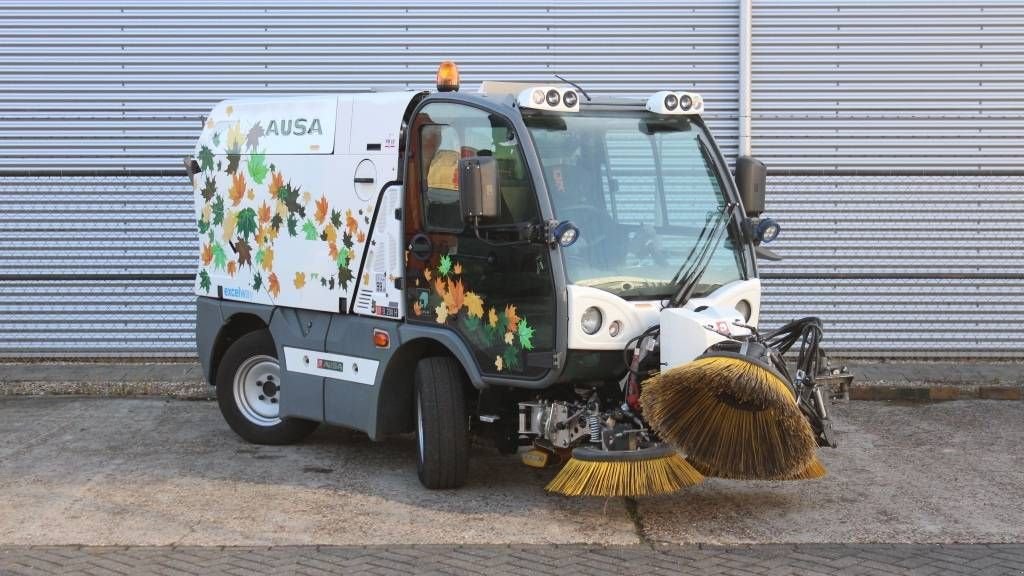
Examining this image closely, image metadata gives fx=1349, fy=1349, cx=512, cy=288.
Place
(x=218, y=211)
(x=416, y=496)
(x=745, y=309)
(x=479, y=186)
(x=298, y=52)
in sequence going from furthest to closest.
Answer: (x=298, y=52) < (x=218, y=211) < (x=416, y=496) < (x=745, y=309) < (x=479, y=186)

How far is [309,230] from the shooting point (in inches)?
358

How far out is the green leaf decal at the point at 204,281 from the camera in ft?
32.9

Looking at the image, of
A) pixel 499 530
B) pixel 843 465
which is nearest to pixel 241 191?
pixel 499 530

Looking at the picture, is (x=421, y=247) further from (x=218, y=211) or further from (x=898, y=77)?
(x=898, y=77)

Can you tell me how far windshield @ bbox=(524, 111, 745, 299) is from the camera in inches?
303

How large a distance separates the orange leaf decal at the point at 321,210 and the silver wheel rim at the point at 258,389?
1318 mm

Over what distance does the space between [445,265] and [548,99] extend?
1.19 m

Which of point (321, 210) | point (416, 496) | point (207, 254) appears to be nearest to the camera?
point (416, 496)

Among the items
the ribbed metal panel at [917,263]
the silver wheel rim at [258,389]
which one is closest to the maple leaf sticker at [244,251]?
the silver wheel rim at [258,389]

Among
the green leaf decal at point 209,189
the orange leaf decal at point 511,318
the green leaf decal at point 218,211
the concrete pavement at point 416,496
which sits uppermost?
the green leaf decal at point 209,189

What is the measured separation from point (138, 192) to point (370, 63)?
2.49 m

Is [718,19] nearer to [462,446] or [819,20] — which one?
[819,20]

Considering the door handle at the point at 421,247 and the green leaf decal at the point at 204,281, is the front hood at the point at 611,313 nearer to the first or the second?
the door handle at the point at 421,247

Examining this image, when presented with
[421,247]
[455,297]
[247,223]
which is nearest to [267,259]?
[247,223]
